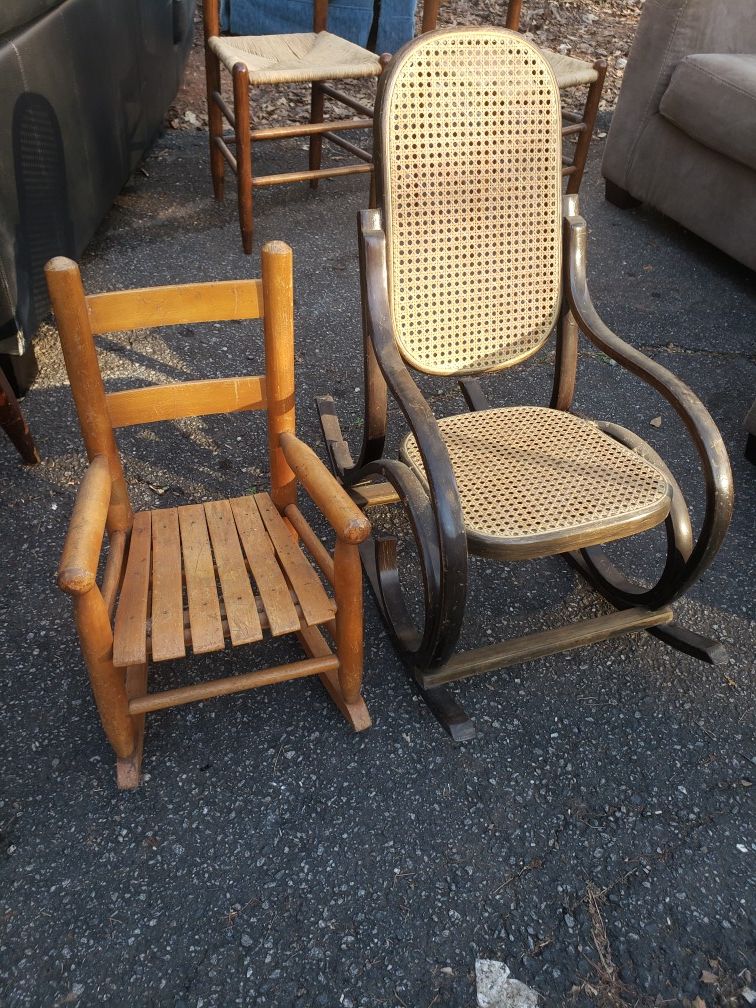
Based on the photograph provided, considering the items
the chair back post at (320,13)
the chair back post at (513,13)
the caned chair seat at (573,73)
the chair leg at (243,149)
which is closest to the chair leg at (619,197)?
the caned chair seat at (573,73)

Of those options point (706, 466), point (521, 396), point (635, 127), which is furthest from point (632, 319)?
point (706, 466)

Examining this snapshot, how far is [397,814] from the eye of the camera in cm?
156

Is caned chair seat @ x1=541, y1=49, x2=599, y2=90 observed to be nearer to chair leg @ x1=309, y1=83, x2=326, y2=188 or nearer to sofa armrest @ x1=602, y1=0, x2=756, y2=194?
sofa armrest @ x1=602, y1=0, x2=756, y2=194

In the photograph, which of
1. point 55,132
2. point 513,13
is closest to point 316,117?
point 513,13

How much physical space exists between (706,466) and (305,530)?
89cm

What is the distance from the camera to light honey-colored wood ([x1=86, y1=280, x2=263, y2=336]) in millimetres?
1526

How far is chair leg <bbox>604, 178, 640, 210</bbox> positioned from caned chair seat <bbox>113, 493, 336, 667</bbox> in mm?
3368

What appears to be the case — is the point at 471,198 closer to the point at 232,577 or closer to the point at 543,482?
the point at 543,482

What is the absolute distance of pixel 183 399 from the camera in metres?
1.67

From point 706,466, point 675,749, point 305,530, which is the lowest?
point 675,749

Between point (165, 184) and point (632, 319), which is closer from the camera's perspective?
point (632, 319)

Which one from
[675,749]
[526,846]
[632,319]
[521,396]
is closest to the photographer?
[526,846]

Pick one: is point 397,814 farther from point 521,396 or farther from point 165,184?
point 165,184

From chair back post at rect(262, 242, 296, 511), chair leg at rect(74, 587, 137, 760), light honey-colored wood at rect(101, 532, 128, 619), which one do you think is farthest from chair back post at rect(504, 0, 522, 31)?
chair leg at rect(74, 587, 137, 760)
